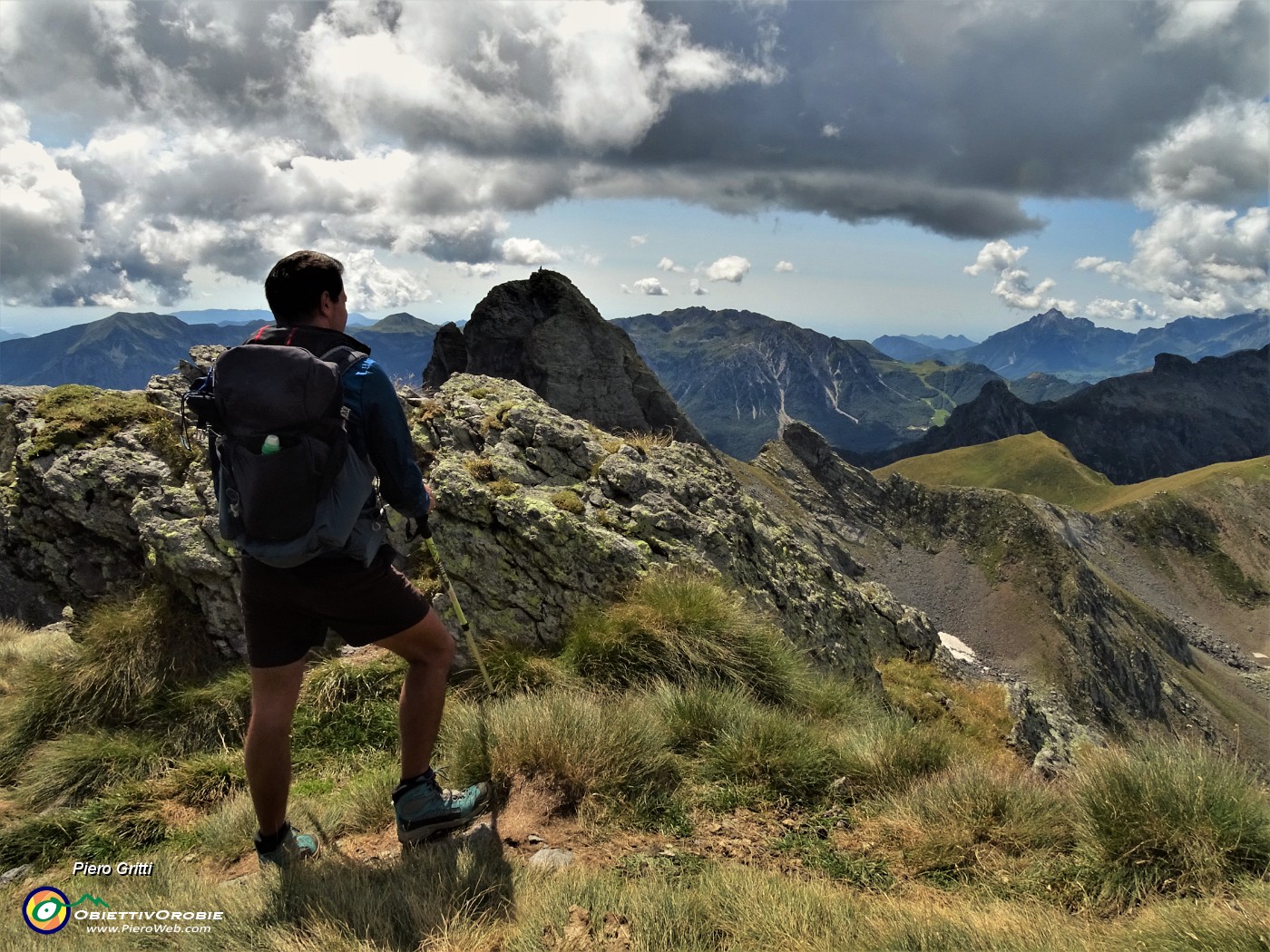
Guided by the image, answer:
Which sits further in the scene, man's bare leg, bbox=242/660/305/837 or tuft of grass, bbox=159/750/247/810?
tuft of grass, bbox=159/750/247/810

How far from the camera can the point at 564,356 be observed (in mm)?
82438

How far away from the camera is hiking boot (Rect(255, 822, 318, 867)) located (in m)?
5.05

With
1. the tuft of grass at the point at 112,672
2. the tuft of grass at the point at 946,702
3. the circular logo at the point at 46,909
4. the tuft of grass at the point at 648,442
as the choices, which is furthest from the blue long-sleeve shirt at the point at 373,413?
the tuft of grass at the point at 946,702

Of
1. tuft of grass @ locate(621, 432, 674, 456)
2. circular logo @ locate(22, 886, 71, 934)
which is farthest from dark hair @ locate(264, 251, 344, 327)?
tuft of grass @ locate(621, 432, 674, 456)

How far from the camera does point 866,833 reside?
5.64 metres

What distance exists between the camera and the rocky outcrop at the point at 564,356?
80688 mm

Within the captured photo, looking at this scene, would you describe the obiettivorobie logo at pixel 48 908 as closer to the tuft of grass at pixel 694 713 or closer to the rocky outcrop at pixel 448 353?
the tuft of grass at pixel 694 713

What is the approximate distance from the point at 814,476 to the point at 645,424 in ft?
211

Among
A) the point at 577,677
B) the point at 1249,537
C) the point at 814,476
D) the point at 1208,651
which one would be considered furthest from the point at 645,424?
the point at 1249,537

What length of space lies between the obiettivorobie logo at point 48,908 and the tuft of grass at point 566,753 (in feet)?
8.97

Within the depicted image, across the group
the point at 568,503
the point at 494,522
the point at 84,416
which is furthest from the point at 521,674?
the point at 84,416

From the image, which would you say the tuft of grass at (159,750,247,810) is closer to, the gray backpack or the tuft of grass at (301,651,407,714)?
the tuft of grass at (301,651,407,714)

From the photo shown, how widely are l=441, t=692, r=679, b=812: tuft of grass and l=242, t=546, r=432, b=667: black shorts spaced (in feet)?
5.68

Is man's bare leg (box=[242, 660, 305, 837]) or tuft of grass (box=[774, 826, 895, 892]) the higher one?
man's bare leg (box=[242, 660, 305, 837])
